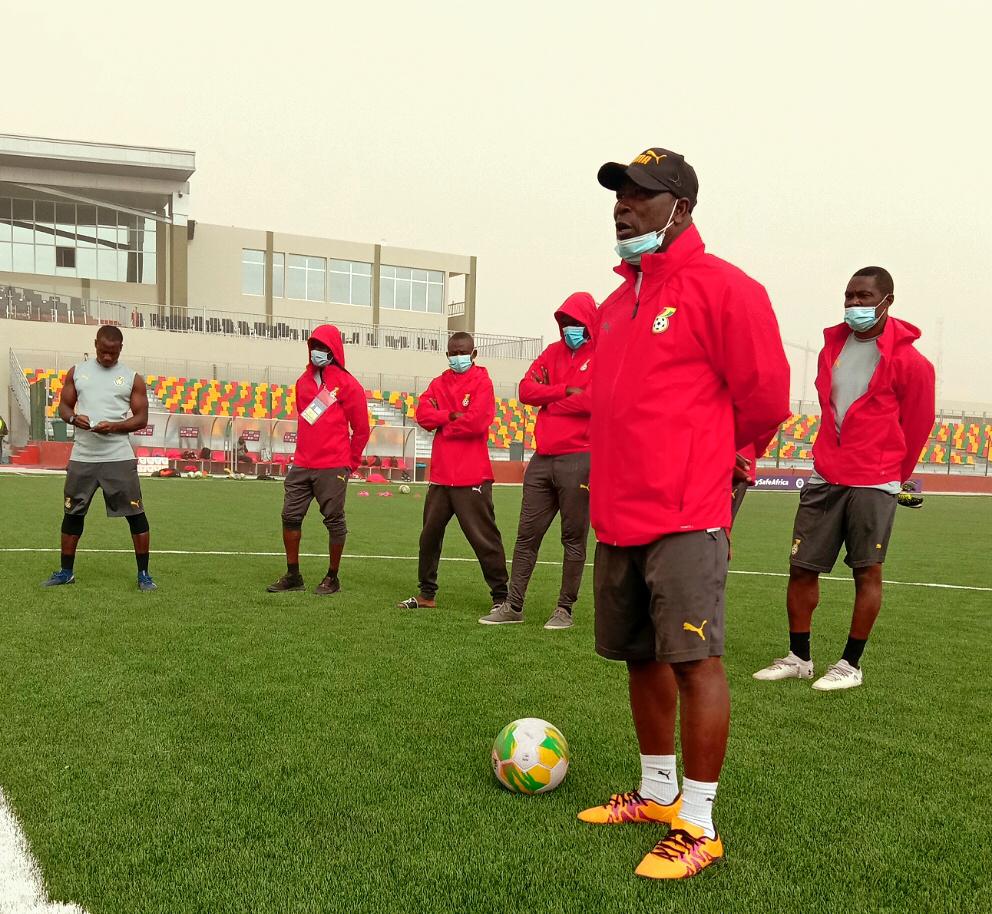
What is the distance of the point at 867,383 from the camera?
470cm

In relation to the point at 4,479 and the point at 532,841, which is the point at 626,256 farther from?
the point at 4,479

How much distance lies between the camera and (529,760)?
10.4 ft

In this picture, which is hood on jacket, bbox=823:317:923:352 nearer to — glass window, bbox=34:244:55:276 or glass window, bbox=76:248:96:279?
glass window, bbox=76:248:96:279

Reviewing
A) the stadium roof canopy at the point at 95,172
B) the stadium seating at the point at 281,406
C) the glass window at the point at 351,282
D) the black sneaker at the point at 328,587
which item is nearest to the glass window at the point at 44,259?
the stadium roof canopy at the point at 95,172

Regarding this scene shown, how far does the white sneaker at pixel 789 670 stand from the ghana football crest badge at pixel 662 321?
2.83m

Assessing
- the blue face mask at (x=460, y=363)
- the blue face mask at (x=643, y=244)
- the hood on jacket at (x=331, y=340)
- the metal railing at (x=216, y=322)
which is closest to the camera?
the blue face mask at (x=643, y=244)

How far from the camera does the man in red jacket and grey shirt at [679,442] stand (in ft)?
8.77

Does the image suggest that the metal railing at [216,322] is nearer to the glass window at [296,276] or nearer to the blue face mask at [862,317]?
the glass window at [296,276]

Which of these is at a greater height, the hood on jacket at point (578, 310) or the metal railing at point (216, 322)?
the metal railing at point (216, 322)

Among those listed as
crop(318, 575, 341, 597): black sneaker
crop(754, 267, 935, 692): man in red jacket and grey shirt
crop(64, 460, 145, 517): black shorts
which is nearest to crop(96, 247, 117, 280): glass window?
crop(64, 460, 145, 517): black shorts

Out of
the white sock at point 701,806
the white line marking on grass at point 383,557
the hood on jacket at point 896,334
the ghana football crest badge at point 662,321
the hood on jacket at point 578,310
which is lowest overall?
the white line marking on grass at point 383,557

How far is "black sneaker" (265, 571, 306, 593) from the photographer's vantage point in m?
7.14

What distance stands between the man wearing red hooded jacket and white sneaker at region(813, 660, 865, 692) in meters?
3.93

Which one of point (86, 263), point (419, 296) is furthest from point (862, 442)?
point (419, 296)
